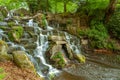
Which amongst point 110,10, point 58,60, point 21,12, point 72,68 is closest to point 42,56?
point 58,60

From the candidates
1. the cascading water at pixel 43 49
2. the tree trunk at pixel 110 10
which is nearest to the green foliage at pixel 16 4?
the cascading water at pixel 43 49

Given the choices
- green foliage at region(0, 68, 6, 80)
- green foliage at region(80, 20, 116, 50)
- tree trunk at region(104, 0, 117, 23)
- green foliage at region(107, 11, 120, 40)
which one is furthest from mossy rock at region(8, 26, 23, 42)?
green foliage at region(107, 11, 120, 40)

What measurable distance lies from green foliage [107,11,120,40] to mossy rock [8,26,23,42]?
7.98m

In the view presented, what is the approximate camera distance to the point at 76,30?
19.0m

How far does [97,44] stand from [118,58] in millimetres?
2391

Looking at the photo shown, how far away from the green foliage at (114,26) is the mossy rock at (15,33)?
7.98 m

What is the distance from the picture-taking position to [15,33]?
49.4 ft

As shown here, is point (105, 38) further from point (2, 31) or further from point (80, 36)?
point (2, 31)

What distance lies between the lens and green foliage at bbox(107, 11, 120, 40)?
1884cm

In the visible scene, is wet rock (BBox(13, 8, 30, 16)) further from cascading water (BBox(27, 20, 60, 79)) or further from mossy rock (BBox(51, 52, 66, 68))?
mossy rock (BBox(51, 52, 66, 68))

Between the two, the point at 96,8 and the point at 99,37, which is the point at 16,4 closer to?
the point at 96,8

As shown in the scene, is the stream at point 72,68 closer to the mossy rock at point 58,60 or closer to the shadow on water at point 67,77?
the shadow on water at point 67,77

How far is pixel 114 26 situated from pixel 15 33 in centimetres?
870

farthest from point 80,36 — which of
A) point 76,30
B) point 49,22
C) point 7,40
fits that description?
point 7,40
